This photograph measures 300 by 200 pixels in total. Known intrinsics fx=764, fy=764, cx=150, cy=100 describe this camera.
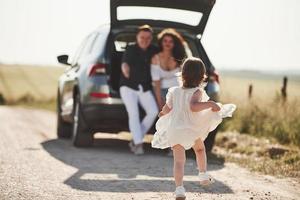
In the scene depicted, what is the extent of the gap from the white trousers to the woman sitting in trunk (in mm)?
153

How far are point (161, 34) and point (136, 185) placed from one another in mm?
3562

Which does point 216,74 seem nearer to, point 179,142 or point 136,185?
point 136,185

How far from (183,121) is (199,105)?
0.72 ft

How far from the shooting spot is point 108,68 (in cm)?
1063

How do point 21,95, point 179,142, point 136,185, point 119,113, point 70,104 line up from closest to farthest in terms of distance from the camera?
point 179,142 → point 136,185 → point 119,113 → point 70,104 → point 21,95

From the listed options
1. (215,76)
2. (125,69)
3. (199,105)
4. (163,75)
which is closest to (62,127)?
(125,69)

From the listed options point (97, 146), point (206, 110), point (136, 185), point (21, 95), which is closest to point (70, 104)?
point (97, 146)

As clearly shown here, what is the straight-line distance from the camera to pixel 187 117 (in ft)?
21.0

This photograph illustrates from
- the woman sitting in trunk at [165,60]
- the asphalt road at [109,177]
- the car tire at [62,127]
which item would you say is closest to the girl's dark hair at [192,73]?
the asphalt road at [109,177]

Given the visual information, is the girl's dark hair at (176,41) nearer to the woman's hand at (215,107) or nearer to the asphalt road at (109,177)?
the asphalt road at (109,177)

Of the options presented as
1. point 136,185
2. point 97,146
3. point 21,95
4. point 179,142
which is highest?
point 179,142

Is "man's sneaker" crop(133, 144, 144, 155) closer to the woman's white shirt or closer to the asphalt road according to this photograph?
the asphalt road

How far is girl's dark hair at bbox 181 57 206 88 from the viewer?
6.25 metres

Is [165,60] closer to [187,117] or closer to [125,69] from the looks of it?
[125,69]
